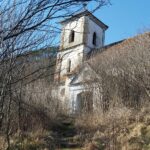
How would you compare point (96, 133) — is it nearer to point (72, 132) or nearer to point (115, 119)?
point (115, 119)

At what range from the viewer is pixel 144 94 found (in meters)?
14.0

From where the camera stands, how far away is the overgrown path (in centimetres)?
1103

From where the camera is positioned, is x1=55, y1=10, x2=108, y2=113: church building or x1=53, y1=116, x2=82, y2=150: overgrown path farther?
x1=55, y1=10, x2=108, y2=113: church building

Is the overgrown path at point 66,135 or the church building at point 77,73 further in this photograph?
the church building at point 77,73

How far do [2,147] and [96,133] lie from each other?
10.6ft

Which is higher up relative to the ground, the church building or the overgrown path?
the church building

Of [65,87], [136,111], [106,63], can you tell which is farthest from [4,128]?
[65,87]

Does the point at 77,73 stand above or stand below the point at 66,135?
above

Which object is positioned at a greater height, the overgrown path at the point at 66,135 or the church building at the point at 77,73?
the church building at the point at 77,73

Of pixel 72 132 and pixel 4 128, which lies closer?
pixel 4 128

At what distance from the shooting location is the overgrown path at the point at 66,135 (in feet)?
36.2

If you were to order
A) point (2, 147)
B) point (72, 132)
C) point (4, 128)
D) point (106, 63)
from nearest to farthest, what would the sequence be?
point (2, 147) → point (4, 128) → point (72, 132) → point (106, 63)

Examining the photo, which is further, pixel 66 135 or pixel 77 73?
pixel 77 73

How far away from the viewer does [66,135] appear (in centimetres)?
1306
